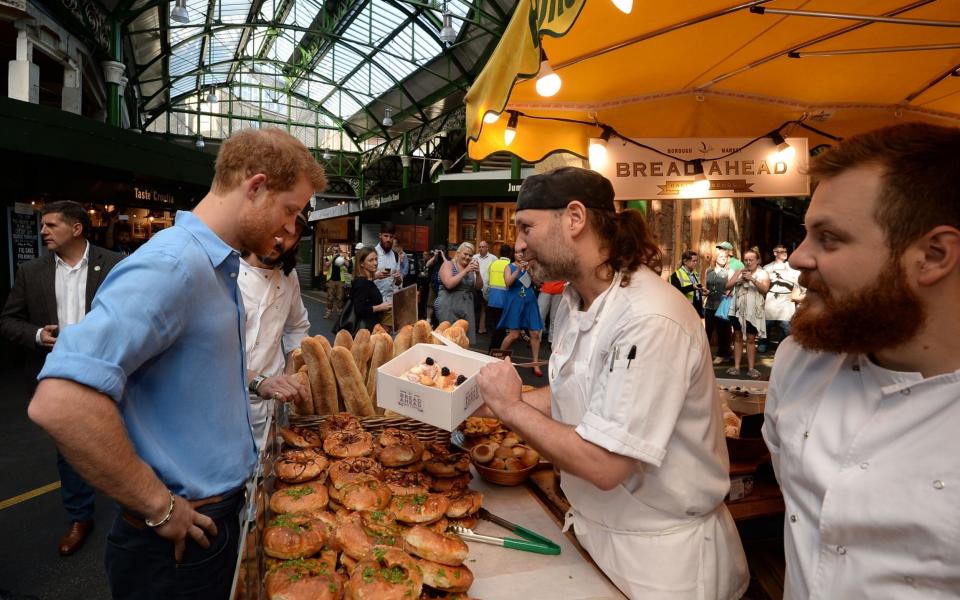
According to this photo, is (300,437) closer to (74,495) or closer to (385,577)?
(385,577)

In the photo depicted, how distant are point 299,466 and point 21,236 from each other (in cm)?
1042

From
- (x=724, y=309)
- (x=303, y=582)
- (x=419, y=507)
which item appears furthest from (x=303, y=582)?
(x=724, y=309)

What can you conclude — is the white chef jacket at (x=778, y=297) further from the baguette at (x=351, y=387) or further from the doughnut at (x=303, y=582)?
the doughnut at (x=303, y=582)

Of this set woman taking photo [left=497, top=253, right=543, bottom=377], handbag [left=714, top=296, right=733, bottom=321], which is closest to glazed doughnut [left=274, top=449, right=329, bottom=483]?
woman taking photo [left=497, top=253, right=543, bottom=377]

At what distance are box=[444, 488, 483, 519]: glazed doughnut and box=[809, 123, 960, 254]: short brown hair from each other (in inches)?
58.3

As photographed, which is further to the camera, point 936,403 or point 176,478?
point 176,478

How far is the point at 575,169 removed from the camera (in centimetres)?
180

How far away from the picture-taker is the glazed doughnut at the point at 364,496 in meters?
1.84

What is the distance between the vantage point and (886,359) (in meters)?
1.19

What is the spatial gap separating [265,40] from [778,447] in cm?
3145

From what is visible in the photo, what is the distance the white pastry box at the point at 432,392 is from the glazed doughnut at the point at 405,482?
0.23 meters

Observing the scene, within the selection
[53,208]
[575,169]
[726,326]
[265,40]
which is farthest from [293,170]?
[265,40]

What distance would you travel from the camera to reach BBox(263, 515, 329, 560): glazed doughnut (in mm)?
1529

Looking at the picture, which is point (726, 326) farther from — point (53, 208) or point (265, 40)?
point (265, 40)
